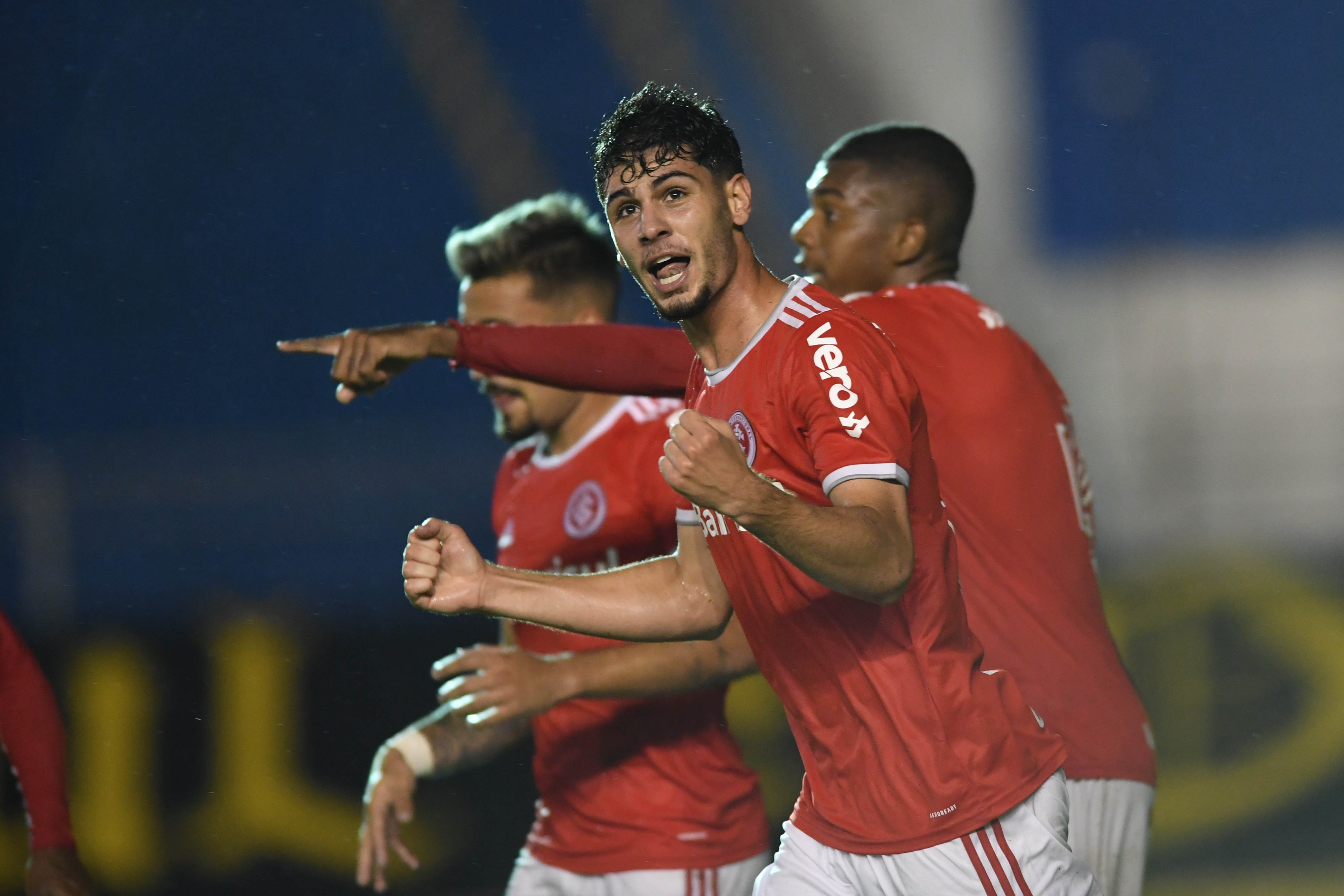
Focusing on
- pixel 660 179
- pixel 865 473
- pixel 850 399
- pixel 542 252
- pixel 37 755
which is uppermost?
pixel 660 179

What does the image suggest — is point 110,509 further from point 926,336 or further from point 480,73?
point 926,336

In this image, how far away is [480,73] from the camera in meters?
10.3

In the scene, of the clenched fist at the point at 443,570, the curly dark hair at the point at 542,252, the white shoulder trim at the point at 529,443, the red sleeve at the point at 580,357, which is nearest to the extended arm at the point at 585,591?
the clenched fist at the point at 443,570

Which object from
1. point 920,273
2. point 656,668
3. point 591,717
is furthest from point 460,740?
point 920,273

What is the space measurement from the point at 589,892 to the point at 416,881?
268cm

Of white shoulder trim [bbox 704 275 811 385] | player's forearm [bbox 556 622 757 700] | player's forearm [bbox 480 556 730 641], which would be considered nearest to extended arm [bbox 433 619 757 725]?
player's forearm [bbox 556 622 757 700]

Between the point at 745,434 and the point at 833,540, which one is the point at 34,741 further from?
the point at 833,540

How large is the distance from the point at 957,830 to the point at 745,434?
74 cm

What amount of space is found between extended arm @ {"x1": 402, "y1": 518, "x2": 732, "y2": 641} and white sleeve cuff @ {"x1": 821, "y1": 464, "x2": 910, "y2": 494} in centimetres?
58

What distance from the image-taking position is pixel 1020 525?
295cm

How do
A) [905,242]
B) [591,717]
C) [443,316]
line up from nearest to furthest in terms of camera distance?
[905,242], [591,717], [443,316]

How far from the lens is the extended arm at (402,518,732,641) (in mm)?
2418

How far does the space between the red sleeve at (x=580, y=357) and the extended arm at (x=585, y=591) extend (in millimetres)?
661

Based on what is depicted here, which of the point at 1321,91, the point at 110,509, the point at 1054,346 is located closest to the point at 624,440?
the point at 110,509
